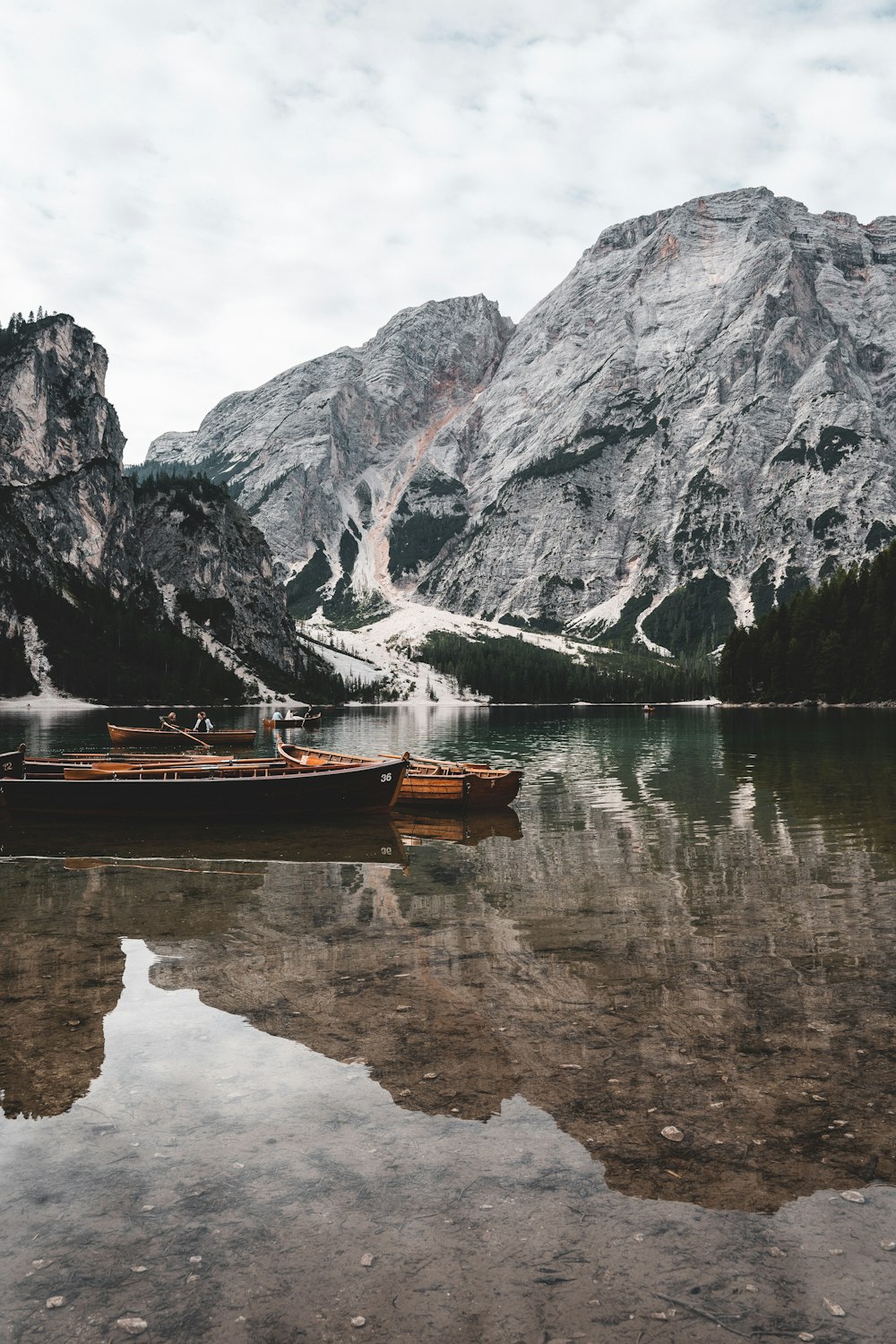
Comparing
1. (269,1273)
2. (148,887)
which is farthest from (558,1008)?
(148,887)

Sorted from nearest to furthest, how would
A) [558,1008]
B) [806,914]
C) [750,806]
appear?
[558,1008] < [806,914] < [750,806]

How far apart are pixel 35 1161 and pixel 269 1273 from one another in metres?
3.52

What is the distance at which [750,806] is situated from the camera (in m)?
39.8

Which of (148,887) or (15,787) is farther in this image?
(15,787)

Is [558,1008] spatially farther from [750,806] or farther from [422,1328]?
[750,806]

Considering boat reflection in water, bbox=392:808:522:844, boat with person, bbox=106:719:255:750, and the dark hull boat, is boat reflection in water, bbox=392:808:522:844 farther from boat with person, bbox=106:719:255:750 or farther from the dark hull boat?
boat with person, bbox=106:719:255:750

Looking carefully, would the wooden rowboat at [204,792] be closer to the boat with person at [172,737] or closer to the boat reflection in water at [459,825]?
the boat reflection in water at [459,825]

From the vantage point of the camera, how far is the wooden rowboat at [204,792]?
35312 millimetres

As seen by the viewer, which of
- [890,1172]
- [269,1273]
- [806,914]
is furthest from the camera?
[806,914]

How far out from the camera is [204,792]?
35.3 m

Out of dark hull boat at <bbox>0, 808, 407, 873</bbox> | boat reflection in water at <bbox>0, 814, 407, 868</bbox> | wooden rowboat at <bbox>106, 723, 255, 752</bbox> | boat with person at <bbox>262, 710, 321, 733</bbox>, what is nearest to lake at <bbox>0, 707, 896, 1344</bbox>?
dark hull boat at <bbox>0, 808, 407, 873</bbox>

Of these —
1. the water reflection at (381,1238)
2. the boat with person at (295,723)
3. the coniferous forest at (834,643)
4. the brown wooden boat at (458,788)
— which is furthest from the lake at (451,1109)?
the coniferous forest at (834,643)

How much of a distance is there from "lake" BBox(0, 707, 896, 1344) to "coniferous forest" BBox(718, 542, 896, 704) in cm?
14437

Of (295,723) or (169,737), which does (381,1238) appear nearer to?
(169,737)
